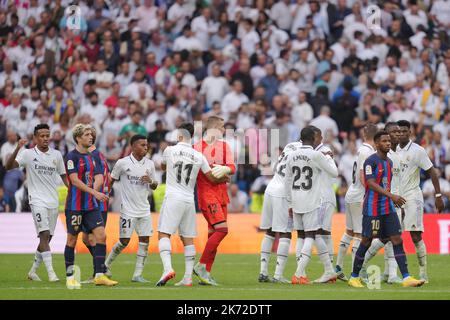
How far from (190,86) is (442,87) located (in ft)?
22.7

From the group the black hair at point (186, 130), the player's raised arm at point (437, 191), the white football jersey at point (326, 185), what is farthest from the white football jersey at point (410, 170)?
the black hair at point (186, 130)

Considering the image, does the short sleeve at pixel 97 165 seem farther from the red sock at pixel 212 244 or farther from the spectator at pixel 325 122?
the spectator at pixel 325 122

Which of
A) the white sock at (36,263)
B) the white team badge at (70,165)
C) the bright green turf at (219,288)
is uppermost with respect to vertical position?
the white team badge at (70,165)

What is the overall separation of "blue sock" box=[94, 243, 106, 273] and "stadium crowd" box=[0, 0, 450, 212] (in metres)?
10.0

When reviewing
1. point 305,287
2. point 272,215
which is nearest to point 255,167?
point 272,215

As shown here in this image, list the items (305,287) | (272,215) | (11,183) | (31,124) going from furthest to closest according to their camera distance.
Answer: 1. (31,124)
2. (11,183)
3. (272,215)
4. (305,287)

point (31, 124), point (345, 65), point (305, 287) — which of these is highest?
point (345, 65)

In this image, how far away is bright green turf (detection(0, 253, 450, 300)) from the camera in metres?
→ 14.9

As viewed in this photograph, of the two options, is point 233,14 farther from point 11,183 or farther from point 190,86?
point 11,183

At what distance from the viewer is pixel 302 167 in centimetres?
1716

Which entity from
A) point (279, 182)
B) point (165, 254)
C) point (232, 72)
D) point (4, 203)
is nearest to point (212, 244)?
point (165, 254)

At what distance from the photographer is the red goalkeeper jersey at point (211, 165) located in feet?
56.2

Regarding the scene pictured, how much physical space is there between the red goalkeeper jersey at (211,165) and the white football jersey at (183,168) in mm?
464

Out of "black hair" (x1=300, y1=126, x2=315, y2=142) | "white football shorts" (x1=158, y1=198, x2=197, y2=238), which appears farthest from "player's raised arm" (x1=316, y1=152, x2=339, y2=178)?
"white football shorts" (x1=158, y1=198, x2=197, y2=238)
